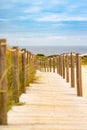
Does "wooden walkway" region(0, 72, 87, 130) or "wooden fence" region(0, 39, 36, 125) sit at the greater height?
"wooden fence" region(0, 39, 36, 125)

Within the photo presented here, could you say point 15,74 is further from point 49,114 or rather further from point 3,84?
point 3,84

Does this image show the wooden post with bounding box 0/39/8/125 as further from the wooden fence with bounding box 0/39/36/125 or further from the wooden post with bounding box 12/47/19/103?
the wooden post with bounding box 12/47/19/103

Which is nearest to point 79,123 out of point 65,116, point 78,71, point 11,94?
point 65,116

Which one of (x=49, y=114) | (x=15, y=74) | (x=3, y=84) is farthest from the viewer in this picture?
(x=15, y=74)

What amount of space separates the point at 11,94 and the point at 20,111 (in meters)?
1.17

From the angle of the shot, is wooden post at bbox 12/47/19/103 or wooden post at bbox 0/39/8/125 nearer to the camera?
wooden post at bbox 0/39/8/125

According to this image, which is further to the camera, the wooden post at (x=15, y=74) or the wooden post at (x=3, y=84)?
the wooden post at (x=15, y=74)

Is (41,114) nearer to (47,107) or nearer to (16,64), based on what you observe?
(47,107)

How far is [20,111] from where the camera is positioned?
952cm

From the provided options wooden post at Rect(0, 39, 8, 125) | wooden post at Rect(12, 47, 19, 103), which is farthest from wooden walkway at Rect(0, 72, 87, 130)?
wooden post at Rect(12, 47, 19, 103)

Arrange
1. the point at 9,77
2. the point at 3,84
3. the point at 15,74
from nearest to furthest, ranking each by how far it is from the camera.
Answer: the point at 3,84, the point at 15,74, the point at 9,77

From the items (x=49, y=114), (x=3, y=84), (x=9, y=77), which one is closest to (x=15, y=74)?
(x=9, y=77)

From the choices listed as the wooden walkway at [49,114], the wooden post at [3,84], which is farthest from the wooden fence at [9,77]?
the wooden walkway at [49,114]

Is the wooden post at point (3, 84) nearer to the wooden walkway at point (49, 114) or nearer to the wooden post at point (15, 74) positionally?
the wooden walkway at point (49, 114)
